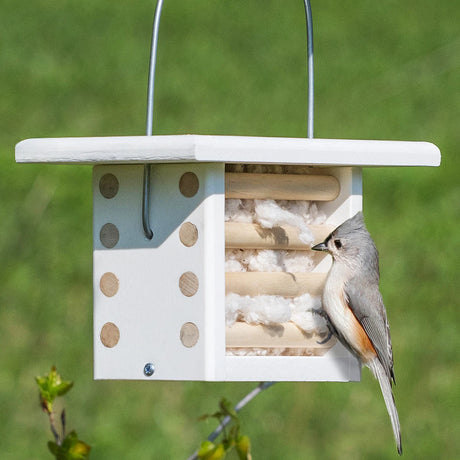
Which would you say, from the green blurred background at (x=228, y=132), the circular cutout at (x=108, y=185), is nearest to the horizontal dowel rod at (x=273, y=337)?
Answer: the circular cutout at (x=108, y=185)

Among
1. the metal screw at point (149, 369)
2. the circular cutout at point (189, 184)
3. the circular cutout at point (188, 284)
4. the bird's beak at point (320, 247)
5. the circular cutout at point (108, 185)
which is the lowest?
the metal screw at point (149, 369)

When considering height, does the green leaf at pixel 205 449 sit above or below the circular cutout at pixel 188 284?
below


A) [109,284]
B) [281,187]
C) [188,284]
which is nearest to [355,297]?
[281,187]

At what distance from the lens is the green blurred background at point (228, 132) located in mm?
6629

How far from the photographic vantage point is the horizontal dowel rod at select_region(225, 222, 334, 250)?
3.81 m

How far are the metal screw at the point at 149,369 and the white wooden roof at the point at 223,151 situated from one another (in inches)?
24.3

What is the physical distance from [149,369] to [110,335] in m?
0.21

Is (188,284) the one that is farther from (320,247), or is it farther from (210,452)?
(210,452)

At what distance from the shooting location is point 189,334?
12.1 feet

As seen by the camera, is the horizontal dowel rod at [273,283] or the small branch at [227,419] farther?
the horizontal dowel rod at [273,283]

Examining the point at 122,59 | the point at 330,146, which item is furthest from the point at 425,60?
the point at 330,146

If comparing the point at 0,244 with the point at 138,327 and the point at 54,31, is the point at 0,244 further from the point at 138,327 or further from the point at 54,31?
the point at 138,327

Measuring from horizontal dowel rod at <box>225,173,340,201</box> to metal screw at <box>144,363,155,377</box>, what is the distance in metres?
0.56

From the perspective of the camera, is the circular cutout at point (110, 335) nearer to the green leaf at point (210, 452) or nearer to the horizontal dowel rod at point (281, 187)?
the horizontal dowel rod at point (281, 187)
